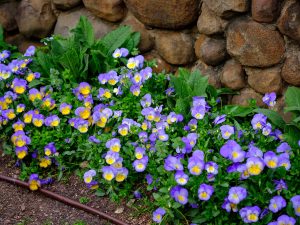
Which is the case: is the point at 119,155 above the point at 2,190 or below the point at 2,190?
above

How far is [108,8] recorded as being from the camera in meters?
3.86

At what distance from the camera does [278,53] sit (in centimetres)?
323

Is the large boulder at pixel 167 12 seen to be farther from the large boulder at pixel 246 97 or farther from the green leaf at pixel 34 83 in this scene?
the green leaf at pixel 34 83

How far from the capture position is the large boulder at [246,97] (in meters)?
3.46

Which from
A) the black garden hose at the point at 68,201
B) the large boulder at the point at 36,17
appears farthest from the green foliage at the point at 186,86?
the large boulder at the point at 36,17

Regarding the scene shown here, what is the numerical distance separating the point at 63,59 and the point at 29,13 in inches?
27.4

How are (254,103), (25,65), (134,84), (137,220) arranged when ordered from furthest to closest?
(25,65) < (134,84) < (254,103) < (137,220)

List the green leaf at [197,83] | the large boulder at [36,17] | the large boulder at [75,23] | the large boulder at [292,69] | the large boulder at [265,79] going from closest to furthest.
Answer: the large boulder at [292,69], the large boulder at [265,79], the green leaf at [197,83], the large boulder at [75,23], the large boulder at [36,17]

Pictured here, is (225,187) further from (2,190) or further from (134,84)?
(2,190)

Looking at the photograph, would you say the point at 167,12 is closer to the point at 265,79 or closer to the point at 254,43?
the point at 254,43

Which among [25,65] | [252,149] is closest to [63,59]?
[25,65]

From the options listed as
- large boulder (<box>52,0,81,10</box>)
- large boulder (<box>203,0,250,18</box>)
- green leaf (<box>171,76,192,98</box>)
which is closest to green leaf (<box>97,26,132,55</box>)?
large boulder (<box>52,0,81,10</box>)

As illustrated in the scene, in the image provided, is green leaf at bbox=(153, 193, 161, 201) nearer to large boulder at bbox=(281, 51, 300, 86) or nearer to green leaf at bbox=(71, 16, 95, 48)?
large boulder at bbox=(281, 51, 300, 86)

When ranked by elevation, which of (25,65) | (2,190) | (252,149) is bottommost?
(2,190)
